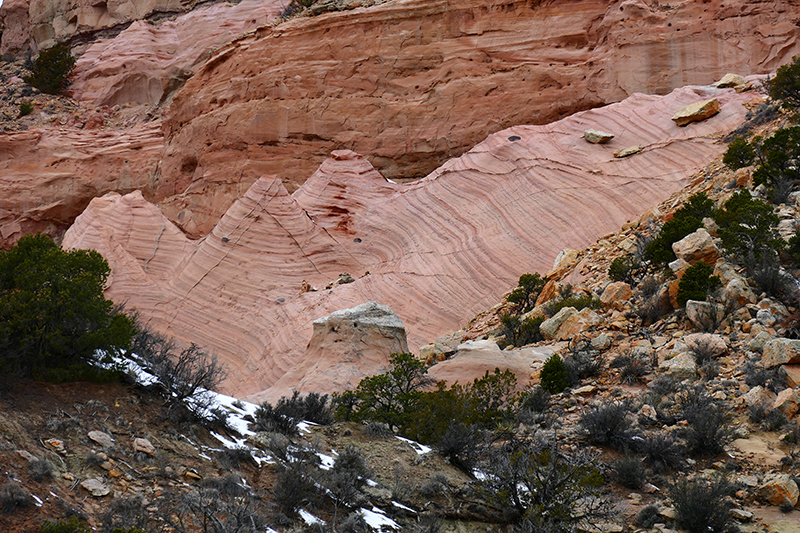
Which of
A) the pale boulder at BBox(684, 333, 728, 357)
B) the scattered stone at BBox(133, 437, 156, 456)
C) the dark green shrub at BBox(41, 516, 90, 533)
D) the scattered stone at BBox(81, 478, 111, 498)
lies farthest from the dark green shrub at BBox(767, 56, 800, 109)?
the dark green shrub at BBox(41, 516, 90, 533)

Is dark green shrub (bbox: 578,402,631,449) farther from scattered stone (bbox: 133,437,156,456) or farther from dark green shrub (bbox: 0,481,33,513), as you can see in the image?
dark green shrub (bbox: 0,481,33,513)

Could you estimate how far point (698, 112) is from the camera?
24516 mm

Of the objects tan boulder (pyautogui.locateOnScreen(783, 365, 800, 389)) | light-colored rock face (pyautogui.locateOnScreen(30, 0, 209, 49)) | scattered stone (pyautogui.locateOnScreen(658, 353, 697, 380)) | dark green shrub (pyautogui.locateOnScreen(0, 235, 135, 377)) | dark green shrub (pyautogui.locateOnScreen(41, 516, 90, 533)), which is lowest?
scattered stone (pyautogui.locateOnScreen(658, 353, 697, 380))

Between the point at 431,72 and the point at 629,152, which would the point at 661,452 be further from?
the point at 431,72

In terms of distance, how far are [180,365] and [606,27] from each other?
1034 inches

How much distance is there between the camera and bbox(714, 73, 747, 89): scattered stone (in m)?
26.5

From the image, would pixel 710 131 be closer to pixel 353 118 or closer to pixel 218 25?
pixel 353 118

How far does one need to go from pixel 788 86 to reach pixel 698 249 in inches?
387

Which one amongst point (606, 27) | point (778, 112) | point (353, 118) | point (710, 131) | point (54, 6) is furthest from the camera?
point (54, 6)

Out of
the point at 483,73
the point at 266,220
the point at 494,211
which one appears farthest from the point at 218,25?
the point at 494,211

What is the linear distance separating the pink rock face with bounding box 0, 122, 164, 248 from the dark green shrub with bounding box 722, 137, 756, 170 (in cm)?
2873

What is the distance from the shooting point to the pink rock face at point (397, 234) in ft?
72.9

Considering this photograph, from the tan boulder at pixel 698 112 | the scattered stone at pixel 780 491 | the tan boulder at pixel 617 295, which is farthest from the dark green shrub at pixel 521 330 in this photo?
the tan boulder at pixel 698 112

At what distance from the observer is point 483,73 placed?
31.5 m
